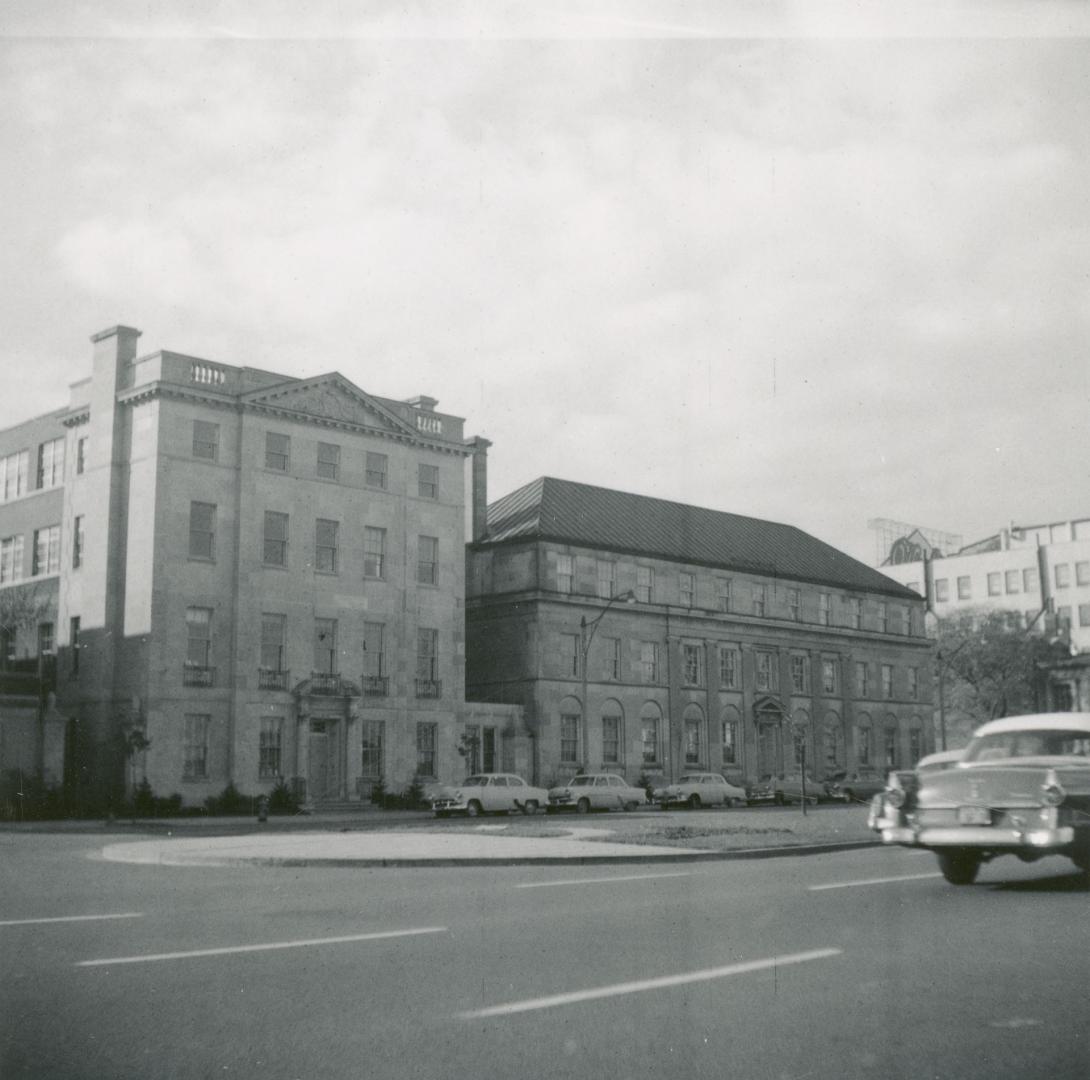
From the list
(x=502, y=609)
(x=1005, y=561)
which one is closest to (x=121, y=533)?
(x=502, y=609)

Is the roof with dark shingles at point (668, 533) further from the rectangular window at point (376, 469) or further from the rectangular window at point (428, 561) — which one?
the rectangular window at point (376, 469)

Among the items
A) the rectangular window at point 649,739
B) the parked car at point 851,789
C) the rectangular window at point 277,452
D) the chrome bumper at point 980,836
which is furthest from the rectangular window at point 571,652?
the chrome bumper at point 980,836

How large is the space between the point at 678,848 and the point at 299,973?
13.4 metres

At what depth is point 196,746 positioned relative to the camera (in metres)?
46.2

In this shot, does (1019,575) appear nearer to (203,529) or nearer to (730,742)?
(730,742)

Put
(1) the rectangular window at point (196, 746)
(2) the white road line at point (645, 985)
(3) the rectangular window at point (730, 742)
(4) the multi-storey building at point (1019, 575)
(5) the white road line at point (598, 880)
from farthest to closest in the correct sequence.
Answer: (4) the multi-storey building at point (1019, 575), (3) the rectangular window at point (730, 742), (1) the rectangular window at point (196, 746), (5) the white road line at point (598, 880), (2) the white road line at point (645, 985)

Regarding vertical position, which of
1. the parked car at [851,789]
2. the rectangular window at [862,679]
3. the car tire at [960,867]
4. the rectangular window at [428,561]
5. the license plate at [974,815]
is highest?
the rectangular window at [428,561]

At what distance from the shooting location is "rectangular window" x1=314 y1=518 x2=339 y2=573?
50.6m

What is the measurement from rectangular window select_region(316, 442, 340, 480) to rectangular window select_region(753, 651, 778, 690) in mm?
27646

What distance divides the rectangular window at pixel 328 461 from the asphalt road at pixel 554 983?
3695 cm

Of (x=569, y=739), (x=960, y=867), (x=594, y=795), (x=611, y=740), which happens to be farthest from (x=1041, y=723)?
(x=611, y=740)

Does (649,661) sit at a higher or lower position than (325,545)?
lower

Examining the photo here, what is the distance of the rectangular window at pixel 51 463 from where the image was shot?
174 ft

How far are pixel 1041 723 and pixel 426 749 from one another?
39706mm
